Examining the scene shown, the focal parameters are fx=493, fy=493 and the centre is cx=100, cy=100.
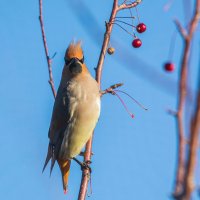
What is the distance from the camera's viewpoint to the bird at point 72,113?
11.8ft

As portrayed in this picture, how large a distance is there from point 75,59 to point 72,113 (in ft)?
1.36

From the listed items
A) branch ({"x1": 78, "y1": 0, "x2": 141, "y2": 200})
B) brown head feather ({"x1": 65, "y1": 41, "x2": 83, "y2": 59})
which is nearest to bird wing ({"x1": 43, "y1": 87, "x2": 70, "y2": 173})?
brown head feather ({"x1": 65, "y1": 41, "x2": 83, "y2": 59})

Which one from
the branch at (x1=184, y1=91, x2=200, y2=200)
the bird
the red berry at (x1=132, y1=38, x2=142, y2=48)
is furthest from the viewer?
the bird

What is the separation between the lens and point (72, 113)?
3.75 meters

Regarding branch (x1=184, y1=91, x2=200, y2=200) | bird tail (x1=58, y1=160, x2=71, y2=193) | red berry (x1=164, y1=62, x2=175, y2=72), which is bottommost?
branch (x1=184, y1=91, x2=200, y2=200)

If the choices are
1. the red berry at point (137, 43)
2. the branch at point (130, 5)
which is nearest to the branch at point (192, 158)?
the branch at point (130, 5)

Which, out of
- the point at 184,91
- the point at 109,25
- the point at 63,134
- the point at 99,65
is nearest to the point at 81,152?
the point at 63,134

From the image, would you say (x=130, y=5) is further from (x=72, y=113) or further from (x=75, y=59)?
(x=72, y=113)

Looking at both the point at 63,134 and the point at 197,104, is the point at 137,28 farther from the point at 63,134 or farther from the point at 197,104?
the point at 197,104

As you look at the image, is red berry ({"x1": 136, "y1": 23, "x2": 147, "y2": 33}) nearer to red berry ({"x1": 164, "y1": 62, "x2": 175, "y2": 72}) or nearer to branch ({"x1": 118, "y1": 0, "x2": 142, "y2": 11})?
branch ({"x1": 118, "y1": 0, "x2": 142, "y2": 11})

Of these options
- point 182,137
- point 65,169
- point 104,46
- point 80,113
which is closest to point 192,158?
point 182,137

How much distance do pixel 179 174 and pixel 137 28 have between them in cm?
265

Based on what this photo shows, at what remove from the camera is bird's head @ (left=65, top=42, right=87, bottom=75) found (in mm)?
3732

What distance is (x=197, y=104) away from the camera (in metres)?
0.60
